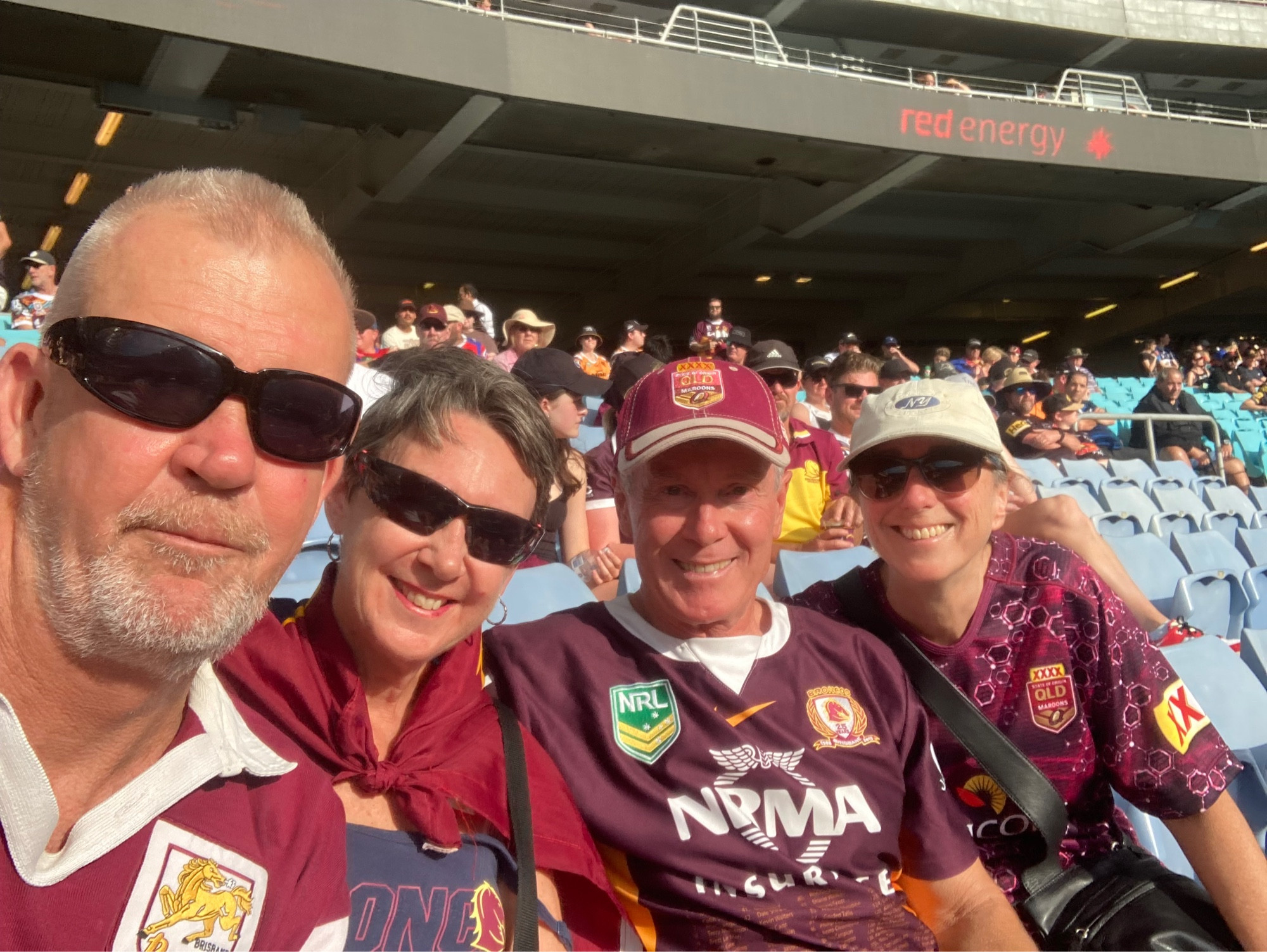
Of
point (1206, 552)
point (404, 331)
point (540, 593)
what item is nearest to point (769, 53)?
point (404, 331)

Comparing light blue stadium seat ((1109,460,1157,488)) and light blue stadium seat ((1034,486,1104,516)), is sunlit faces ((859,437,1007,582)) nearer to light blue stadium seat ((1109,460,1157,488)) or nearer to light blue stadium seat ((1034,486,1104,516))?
light blue stadium seat ((1034,486,1104,516))

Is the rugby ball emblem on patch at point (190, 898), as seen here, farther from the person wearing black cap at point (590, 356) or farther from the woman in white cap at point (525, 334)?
the person wearing black cap at point (590, 356)

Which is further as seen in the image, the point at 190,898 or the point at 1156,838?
the point at 1156,838

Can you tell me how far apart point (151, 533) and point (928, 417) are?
5.03 ft

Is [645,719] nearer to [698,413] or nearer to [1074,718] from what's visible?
[698,413]

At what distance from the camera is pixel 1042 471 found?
7340 mm

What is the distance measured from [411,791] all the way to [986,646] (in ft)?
4.14

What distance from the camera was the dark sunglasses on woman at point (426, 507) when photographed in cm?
157

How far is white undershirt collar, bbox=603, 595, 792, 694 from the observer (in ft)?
5.98

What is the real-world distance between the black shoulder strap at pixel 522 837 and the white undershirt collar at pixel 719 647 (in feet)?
1.21

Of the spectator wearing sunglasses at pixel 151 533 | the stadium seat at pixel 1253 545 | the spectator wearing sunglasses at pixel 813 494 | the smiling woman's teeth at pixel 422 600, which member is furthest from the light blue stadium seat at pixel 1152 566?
the spectator wearing sunglasses at pixel 151 533

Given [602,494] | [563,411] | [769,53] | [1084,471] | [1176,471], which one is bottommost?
[602,494]

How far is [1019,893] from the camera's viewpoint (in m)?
1.96

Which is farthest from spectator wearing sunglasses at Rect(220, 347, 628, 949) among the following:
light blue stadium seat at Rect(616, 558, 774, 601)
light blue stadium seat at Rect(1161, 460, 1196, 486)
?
light blue stadium seat at Rect(1161, 460, 1196, 486)
